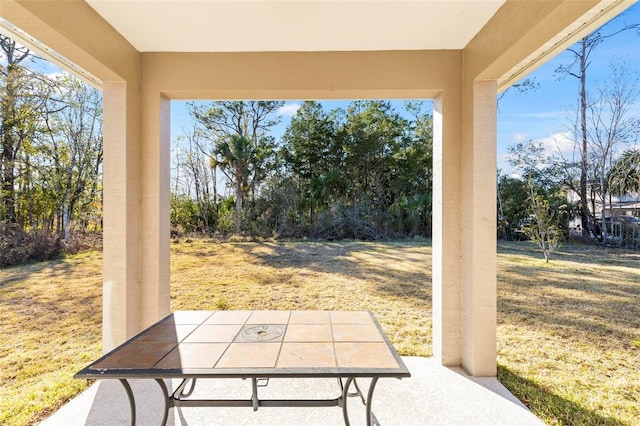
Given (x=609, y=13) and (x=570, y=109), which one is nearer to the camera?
(x=609, y=13)

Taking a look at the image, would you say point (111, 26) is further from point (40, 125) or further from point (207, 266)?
point (207, 266)

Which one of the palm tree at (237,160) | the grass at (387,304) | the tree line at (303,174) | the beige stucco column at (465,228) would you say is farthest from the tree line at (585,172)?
the palm tree at (237,160)

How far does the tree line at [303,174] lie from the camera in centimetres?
485

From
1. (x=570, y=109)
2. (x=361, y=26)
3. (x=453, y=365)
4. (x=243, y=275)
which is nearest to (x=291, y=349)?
(x=453, y=365)

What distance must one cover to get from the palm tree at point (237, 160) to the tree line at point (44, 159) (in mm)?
1656

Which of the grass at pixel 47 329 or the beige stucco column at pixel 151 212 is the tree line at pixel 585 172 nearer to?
the beige stucco column at pixel 151 212

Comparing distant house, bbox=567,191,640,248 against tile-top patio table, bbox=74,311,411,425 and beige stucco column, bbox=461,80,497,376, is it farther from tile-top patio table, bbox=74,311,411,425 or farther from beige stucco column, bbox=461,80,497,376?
tile-top patio table, bbox=74,311,411,425

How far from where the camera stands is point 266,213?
484 cm

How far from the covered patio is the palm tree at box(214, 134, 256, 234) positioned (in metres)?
2.18

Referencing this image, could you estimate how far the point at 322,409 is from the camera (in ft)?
6.52

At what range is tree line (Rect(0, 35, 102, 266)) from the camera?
130 inches

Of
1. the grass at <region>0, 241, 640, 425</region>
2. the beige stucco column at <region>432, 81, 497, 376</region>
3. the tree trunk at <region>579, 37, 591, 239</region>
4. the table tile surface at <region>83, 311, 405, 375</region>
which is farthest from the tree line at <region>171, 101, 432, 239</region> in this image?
the table tile surface at <region>83, 311, 405, 375</region>

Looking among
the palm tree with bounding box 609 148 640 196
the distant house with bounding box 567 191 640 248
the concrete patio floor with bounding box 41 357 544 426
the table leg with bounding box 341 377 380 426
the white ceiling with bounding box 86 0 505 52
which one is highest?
the white ceiling with bounding box 86 0 505 52

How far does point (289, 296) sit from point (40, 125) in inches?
145
